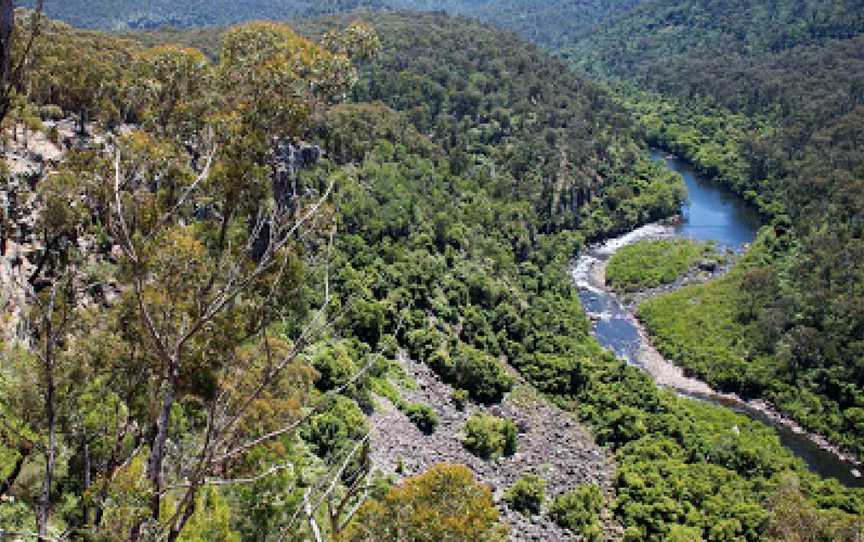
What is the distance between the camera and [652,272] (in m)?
68.1

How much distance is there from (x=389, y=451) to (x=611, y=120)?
83.5m

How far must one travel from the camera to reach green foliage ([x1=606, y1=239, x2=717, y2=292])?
221ft

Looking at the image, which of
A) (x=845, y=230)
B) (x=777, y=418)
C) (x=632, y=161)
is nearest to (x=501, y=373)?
(x=777, y=418)

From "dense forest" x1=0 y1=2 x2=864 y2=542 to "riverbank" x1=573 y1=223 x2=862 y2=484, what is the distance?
4.01 feet

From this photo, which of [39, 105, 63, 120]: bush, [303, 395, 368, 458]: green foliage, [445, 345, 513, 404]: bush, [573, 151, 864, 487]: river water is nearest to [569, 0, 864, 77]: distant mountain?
[573, 151, 864, 487]: river water

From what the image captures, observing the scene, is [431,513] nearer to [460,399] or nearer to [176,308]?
[176,308]

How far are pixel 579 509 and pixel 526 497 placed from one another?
2.51 meters

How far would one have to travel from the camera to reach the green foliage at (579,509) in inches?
1304

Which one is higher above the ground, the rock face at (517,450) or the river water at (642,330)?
the rock face at (517,450)

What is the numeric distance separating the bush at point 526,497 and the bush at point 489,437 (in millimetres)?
3119

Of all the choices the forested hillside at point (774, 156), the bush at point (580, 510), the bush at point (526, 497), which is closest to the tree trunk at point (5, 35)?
the bush at point (526, 497)

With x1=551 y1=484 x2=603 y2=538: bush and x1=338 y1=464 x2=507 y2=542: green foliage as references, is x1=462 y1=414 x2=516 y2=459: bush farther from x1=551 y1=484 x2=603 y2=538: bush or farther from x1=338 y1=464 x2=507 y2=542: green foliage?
x1=338 y1=464 x2=507 y2=542: green foliage

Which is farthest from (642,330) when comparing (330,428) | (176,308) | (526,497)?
(176,308)

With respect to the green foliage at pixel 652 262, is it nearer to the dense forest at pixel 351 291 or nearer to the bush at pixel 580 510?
the dense forest at pixel 351 291
